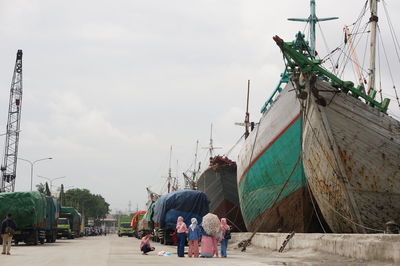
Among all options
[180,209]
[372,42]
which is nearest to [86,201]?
[180,209]

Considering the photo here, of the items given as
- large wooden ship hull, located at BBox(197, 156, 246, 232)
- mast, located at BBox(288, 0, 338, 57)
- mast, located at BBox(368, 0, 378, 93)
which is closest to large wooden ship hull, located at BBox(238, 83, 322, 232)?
mast, located at BBox(368, 0, 378, 93)

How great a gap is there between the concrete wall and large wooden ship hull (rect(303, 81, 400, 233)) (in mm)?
1473

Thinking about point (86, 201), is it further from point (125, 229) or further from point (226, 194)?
point (226, 194)

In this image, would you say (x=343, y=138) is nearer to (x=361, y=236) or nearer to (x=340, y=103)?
(x=340, y=103)

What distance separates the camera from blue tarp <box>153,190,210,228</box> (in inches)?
1153

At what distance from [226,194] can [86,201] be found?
12017 centimetres

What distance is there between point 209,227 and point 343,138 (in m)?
5.15

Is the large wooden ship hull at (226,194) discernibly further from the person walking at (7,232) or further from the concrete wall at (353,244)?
the person walking at (7,232)

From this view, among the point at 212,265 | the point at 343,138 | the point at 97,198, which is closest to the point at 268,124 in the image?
the point at 343,138

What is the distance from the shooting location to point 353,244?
48.8ft

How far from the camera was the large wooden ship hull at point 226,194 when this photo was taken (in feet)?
123

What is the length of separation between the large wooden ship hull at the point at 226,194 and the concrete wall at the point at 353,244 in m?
16.0

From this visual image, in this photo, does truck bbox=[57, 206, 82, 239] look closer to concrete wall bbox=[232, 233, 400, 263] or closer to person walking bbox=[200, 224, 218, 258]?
concrete wall bbox=[232, 233, 400, 263]

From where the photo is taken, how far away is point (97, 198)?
15750 cm
